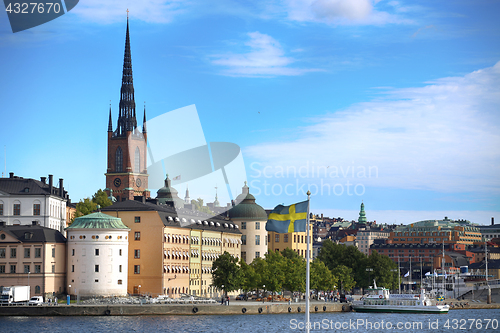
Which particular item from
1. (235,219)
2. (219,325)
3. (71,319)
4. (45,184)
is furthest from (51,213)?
(219,325)

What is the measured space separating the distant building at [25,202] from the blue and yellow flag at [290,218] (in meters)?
92.8

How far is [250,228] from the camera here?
Answer: 158625 millimetres

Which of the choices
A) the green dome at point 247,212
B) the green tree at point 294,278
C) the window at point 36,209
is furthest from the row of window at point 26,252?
the green dome at point 247,212

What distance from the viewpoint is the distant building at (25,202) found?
441ft

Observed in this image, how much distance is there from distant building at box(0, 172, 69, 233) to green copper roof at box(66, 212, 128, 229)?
79.9 feet

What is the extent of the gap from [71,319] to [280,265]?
44.0m

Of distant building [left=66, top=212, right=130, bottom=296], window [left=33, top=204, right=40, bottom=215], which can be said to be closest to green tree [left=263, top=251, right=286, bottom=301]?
distant building [left=66, top=212, right=130, bottom=296]

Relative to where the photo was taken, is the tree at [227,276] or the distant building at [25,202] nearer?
the tree at [227,276]

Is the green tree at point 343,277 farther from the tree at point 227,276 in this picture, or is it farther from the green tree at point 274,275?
the tree at point 227,276

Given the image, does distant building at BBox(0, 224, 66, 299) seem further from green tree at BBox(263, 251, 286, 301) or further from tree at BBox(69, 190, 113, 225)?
green tree at BBox(263, 251, 286, 301)

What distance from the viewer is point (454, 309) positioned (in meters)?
147

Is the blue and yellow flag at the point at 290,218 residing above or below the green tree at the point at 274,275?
above

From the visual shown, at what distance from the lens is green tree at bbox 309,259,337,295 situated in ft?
444

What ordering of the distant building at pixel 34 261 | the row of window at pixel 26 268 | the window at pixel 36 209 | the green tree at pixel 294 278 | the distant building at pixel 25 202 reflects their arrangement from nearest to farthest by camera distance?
the distant building at pixel 34 261 < the row of window at pixel 26 268 < the green tree at pixel 294 278 < the distant building at pixel 25 202 < the window at pixel 36 209
